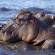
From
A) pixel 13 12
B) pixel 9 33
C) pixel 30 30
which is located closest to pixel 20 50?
pixel 30 30

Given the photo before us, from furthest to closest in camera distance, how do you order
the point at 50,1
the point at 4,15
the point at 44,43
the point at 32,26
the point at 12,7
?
the point at 50,1 < the point at 12,7 < the point at 4,15 < the point at 32,26 < the point at 44,43

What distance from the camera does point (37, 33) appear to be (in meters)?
7.14

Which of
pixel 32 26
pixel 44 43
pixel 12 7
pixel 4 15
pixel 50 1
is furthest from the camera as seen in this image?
pixel 50 1

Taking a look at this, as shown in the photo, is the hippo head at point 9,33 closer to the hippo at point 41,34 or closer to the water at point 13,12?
the hippo at point 41,34

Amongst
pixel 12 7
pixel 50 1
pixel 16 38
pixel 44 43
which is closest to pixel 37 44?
pixel 44 43

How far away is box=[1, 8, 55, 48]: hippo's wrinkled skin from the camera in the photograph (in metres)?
7.03

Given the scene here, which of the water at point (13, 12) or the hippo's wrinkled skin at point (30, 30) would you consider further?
the hippo's wrinkled skin at point (30, 30)

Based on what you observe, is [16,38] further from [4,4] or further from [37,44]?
[4,4]

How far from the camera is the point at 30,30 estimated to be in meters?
7.16

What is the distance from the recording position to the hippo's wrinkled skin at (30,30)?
7.03 metres

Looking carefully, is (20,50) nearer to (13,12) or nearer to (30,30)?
(30,30)

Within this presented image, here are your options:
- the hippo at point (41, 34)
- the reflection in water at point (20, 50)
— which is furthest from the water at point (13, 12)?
the hippo at point (41, 34)

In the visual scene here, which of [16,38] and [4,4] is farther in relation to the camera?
[4,4]

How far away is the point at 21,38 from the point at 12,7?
18.0 ft
